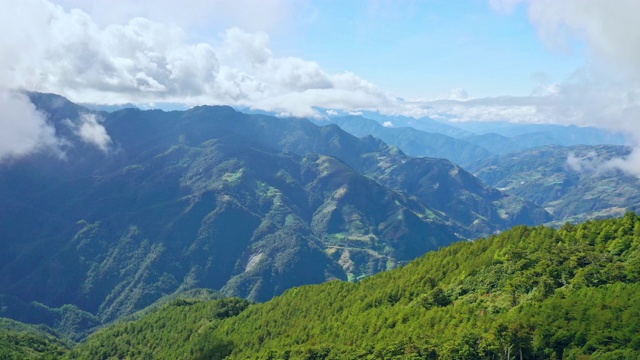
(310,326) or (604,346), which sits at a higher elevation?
(604,346)

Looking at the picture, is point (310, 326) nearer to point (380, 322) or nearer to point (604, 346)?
point (380, 322)

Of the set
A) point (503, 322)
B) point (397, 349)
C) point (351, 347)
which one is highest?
point (503, 322)

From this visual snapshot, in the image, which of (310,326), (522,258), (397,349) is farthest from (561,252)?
(310,326)

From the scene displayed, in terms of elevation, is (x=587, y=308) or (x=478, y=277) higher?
(x=587, y=308)

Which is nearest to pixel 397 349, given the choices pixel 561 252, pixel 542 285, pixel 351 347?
pixel 351 347

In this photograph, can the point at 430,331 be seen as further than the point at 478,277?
No

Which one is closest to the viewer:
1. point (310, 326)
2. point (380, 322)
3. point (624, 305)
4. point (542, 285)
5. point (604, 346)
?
point (604, 346)

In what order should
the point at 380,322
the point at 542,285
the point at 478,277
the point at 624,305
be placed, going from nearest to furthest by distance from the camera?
the point at 624,305, the point at 542,285, the point at 380,322, the point at 478,277

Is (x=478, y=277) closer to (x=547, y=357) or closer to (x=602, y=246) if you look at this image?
(x=602, y=246)

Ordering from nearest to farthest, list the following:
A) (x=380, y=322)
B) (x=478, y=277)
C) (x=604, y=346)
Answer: (x=604, y=346)
(x=380, y=322)
(x=478, y=277)
